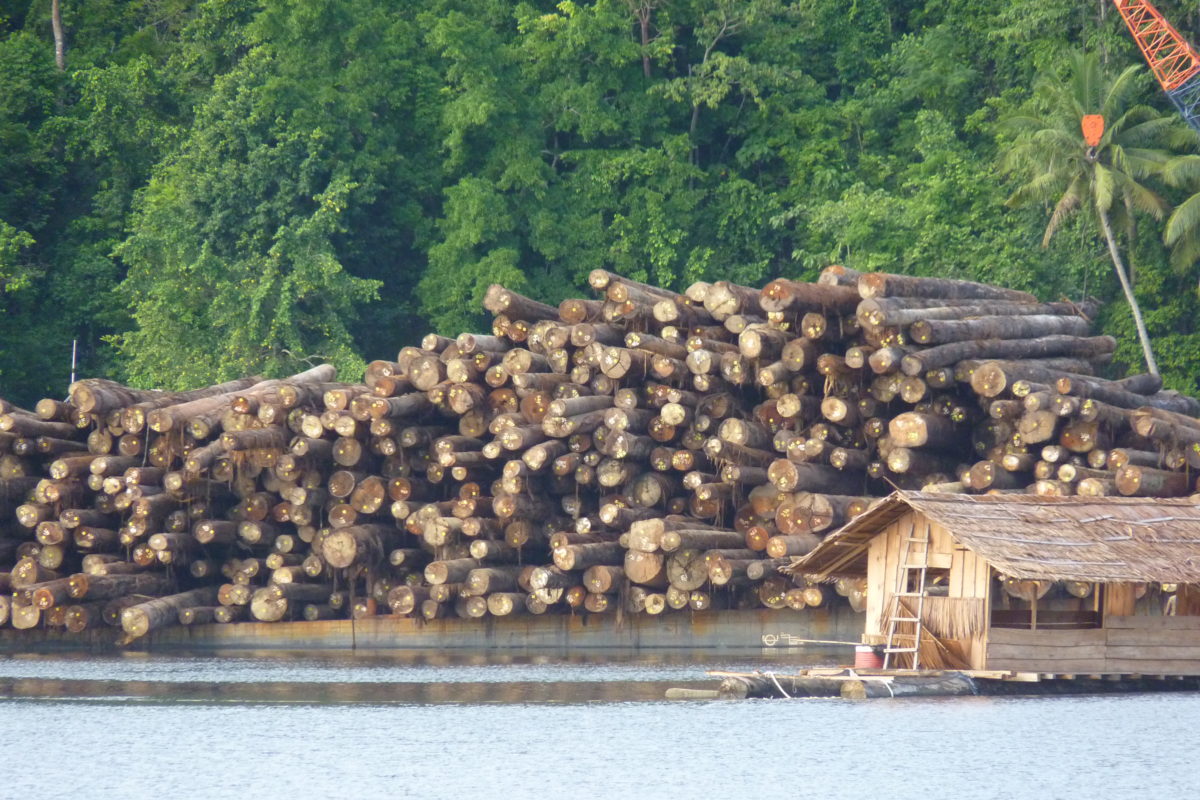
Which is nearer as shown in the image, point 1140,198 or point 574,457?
point 574,457

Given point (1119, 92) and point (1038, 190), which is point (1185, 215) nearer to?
point (1038, 190)

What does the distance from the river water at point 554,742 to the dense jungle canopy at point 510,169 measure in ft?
63.4

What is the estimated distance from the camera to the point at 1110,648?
22.8 metres

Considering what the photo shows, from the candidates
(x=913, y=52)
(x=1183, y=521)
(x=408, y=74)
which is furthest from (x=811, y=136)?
(x=1183, y=521)

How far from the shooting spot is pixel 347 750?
18.3 metres

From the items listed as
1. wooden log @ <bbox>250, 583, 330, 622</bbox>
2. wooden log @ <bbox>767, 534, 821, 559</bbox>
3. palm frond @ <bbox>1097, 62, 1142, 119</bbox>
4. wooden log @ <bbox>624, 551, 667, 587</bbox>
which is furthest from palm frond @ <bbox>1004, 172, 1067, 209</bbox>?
wooden log @ <bbox>250, 583, 330, 622</bbox>

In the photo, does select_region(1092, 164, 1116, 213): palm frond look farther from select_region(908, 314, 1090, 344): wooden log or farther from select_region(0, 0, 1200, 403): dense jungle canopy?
select_region(908, 314, 1090, 344): wooden log

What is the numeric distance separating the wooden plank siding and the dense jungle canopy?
17632 mm

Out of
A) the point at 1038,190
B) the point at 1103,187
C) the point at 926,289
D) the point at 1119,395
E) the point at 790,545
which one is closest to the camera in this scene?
the point at 790,545

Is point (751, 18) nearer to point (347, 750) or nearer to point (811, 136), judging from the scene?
point (811, 136)

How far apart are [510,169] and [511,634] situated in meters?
17.4

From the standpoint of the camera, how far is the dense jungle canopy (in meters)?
42.5

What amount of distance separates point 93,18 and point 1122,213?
93.4 ft

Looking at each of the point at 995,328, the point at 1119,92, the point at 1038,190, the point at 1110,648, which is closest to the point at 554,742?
the point at 1110,648
